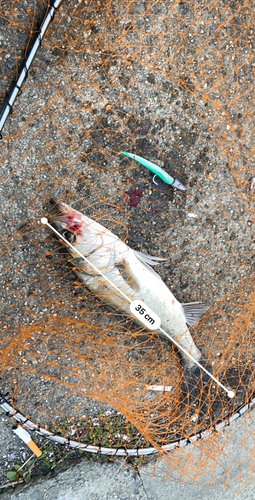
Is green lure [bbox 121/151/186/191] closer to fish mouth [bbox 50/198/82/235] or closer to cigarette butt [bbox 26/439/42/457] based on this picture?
fish mouth [bbox 50/198/82/235]

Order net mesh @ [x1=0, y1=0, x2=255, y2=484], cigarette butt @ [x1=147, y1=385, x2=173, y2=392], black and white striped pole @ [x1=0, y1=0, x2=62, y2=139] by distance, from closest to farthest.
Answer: black and white striped pole @ [x1=0, y1=0, x2=62, y2=139] < net mesh @ [x1=0, y1=0, x2=255, y2=484] < cigarette butt @ [x1=147, y1=385, x2=173, y2=392]

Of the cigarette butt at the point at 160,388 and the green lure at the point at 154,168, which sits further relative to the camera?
the cigarette butt at the point at 160,388

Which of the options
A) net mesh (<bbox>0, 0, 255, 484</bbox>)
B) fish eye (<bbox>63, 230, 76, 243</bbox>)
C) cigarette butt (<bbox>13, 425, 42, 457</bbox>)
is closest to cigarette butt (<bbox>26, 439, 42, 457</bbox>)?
cigarette butt (<bbox>13, 425, 42, 457</bbox>)

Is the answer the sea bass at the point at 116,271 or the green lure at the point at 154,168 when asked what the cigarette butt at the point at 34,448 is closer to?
the sea bass at the point at 116,271

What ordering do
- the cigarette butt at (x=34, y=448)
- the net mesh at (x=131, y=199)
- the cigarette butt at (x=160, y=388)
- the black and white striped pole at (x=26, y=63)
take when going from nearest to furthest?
1. the black and white striped pole at (x=26, y=63)
2. the net mesh at (x=131, y=199)
3. the cigarette butt at (x=34, y=448)
4. the cigarette butt at (x=160, y=388)

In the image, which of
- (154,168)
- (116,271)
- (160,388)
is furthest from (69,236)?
(160,388)

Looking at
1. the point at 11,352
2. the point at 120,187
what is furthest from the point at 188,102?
the point at 11,352

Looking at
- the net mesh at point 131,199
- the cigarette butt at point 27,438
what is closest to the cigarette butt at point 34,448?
the cigarette butt at point 27,438

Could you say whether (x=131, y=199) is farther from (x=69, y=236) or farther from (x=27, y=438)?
(x=27, y=438)
